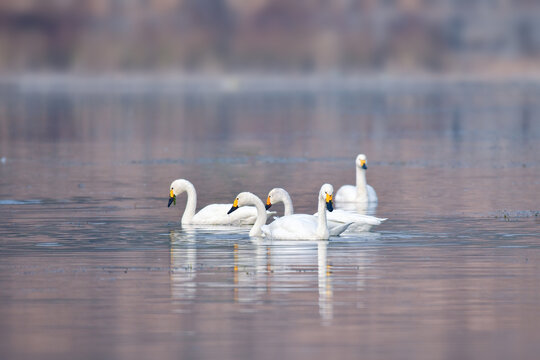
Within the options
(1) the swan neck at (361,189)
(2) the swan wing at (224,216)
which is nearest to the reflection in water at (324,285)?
(2) the swan wing at (224,216)

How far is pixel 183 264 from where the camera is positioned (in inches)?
656

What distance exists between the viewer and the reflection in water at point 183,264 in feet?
47.9

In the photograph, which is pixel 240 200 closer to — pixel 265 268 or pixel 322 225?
pixel 322 225

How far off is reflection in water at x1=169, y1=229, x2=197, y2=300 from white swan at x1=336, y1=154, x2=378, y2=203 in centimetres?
505

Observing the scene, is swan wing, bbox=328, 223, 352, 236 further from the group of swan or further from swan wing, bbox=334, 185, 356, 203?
swan wing, bbox=334, 185, 356, 203

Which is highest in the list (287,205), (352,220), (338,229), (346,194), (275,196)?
(346,194)

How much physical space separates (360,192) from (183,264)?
28.2 feet

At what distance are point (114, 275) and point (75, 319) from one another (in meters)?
2.74

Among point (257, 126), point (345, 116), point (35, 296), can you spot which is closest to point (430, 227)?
point (35, 296)

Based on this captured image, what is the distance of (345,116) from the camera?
238ft

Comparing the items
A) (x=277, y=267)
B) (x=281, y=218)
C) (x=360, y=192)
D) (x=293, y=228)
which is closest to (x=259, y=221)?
(x=281, y=218)

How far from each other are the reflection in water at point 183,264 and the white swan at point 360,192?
16.6ft

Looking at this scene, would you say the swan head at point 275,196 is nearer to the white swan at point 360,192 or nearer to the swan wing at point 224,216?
the swan wing at point 224,216

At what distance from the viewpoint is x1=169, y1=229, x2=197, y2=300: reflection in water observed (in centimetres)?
1460
